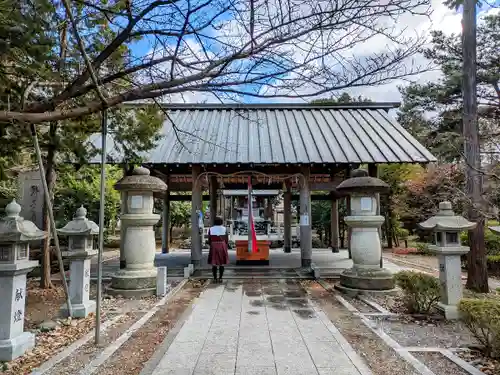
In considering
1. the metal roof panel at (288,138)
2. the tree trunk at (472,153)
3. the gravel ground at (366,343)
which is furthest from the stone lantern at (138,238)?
the tree trunk at (472,153)

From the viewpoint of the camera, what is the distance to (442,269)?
5.64 metres

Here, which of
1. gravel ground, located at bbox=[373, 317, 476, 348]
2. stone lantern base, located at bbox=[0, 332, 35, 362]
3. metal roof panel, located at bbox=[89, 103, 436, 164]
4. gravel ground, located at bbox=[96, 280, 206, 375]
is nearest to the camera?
gravel ground, located at bbox=[96, 280, 206, 375]

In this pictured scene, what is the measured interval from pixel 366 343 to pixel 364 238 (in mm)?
3287

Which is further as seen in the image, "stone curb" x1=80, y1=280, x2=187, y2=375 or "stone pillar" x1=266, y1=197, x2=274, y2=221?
"stone pillar" x1=266, y1=197, x2=274, y2=221

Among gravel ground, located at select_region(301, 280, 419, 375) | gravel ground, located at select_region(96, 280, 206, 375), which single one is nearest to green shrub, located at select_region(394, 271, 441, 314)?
gravel ground, located at select_region(301, 280, 419, 375)

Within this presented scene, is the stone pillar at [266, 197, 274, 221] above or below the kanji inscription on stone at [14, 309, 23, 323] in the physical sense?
above

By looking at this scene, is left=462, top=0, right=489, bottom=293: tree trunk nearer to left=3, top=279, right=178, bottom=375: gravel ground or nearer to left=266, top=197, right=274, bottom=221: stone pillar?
left=3, top=279, right=178, bottom=375: gravel ground

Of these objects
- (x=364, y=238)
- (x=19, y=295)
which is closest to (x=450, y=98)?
(x=364, y=238)

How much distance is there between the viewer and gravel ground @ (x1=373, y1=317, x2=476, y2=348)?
173 inches

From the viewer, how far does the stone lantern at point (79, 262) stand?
5543mm

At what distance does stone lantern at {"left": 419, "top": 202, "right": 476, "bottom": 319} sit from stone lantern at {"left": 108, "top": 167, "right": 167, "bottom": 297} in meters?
5.48

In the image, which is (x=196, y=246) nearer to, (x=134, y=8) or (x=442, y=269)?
(x=442, y=269)

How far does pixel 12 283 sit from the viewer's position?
13.1ft

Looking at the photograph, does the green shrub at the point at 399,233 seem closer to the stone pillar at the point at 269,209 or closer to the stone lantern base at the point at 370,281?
the stone pillar at the point at 269,209
